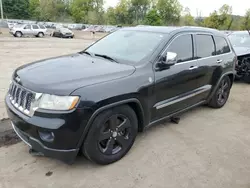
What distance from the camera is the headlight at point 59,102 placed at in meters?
2.52

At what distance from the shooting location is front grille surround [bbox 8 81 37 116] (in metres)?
2.63

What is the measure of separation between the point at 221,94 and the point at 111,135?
10.7 feet

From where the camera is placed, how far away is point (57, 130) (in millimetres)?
2508

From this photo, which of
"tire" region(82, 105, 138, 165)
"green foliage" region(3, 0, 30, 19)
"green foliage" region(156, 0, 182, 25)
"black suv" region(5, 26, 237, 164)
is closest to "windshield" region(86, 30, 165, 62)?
"black suv" region(5, 26, 237, 164)

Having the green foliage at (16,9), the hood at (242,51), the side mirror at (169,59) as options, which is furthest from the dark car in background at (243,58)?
the green foliage at (16,9)

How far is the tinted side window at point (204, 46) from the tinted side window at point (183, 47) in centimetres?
25

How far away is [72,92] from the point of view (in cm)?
254

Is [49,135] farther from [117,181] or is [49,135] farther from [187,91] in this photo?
[187,91]

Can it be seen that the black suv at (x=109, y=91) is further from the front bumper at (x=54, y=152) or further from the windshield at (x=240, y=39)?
the windshield at (x=240, y=39)

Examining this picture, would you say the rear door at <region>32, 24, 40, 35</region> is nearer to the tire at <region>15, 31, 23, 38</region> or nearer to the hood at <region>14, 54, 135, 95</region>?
the tire at <region>15, 31, 23, 38</region>

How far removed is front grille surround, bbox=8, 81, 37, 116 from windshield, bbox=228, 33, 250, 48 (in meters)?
7.59

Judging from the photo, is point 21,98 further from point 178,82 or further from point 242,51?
point 242,51

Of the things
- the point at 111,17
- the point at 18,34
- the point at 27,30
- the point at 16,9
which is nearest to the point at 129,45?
the point at 18,34

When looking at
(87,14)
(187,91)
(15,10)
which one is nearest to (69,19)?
(87,14)
